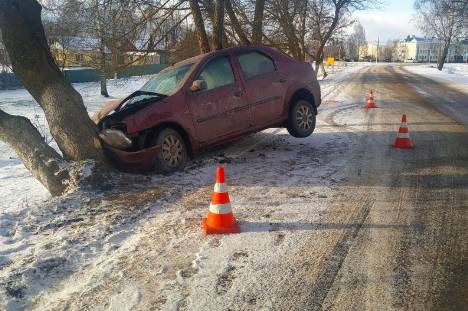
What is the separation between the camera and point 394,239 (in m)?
4.03

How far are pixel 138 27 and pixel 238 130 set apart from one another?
725 cm

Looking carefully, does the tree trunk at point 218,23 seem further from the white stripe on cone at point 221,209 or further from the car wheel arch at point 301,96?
the white stripe on cone at point 221,209

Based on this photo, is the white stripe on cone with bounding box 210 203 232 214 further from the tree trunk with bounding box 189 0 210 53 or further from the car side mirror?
the tree trunk with bounding box 189 0 210 53

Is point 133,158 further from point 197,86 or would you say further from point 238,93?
point 238,93

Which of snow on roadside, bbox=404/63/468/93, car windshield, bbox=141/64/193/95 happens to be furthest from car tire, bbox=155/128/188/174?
snow on roadside, bbox=404/63/468/93

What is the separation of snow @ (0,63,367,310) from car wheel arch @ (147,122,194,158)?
33cm

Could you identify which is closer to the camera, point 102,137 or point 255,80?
point 102,137

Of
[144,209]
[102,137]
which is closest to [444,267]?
[144,209]

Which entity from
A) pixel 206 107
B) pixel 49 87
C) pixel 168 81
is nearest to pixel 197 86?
pixel 206 107

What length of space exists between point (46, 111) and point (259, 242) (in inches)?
145

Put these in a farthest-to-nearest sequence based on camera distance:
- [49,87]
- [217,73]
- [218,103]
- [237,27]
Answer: [237,27], [217,73], [218,103], [49,87]

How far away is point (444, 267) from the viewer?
11.6ft

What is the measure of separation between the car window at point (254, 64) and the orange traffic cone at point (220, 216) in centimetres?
337

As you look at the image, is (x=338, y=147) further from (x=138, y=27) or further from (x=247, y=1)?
(x=247, y=1)
